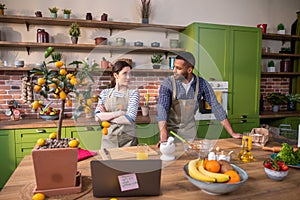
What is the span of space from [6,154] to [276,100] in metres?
4.17

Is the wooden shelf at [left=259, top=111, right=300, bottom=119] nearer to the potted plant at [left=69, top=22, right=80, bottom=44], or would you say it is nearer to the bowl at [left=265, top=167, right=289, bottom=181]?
the bowl at [left=265, top=167, right=289, bottom=181]

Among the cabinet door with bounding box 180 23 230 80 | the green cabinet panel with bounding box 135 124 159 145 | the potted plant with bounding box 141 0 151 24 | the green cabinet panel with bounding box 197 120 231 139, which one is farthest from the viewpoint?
the potted plant with bounding box 141 0 151 24

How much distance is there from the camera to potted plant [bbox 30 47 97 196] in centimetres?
98

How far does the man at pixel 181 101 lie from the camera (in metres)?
1.58

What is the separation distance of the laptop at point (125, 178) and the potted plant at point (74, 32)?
99.9 inches

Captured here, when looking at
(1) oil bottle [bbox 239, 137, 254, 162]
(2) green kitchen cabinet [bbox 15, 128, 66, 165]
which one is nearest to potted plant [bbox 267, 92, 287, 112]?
(1) oil bottle [bbox 239, 137, 254, 162]

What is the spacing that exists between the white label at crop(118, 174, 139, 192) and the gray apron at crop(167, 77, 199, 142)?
784mm

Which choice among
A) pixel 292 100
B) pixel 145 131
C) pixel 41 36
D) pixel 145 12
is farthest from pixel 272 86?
pixel 41 36

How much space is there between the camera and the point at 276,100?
4020 mm

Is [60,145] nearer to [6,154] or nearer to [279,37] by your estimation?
[6,154]

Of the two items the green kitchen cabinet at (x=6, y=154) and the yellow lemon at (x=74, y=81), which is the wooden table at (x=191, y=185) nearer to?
the yellow lemon at (x=74, y=81)

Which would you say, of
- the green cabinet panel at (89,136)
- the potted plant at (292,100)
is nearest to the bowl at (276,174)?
the green cabinet panel at (89,136)

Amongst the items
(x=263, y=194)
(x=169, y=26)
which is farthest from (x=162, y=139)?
(x=169, y=26)

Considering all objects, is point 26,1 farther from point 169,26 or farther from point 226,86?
point 226,86
